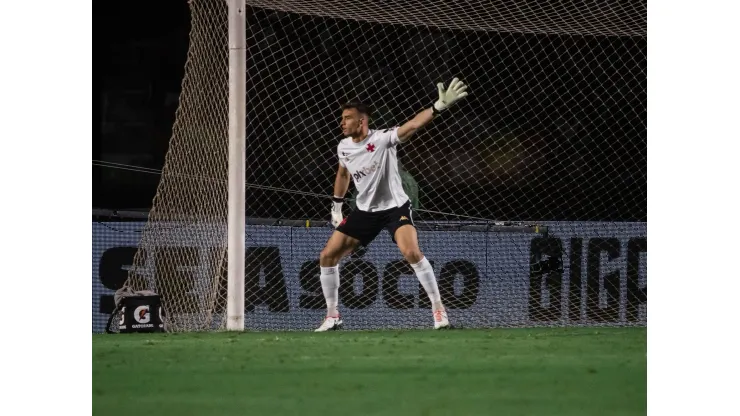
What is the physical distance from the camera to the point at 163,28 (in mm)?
4871

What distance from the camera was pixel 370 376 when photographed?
3562mm

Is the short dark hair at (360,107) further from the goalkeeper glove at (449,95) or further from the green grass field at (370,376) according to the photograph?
the green grass field at (370,376)

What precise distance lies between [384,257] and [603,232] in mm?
1103

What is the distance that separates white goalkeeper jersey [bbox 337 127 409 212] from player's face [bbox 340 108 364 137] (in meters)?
0.04

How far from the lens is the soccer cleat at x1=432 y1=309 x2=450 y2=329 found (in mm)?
5027

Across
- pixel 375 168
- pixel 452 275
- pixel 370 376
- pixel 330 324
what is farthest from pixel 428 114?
pixel 370 376

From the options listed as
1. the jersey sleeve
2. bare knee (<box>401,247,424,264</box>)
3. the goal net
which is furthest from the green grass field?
the jersey sleeve

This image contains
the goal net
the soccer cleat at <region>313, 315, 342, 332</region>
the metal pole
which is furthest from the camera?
the goal net

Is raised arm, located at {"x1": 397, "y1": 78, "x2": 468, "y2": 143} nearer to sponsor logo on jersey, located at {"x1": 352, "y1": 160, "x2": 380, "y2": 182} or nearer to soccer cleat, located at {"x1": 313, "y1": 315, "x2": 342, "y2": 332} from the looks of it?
sponsor logo on jersey, located at {"x1": 352, "y1": 160, "x2": 380, "y2": 182}
